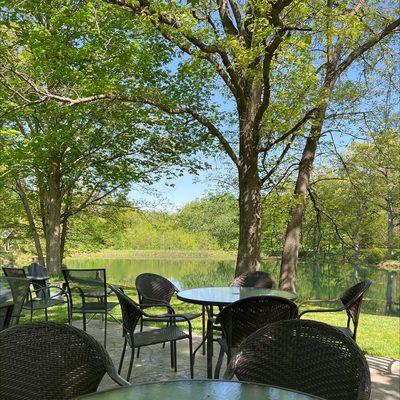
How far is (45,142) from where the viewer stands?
1015cm

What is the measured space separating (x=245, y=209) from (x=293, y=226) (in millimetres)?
2394

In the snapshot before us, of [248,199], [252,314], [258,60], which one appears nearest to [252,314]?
[252,314]

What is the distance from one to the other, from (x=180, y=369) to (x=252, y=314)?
1.30 metres

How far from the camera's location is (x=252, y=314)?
9.00ft

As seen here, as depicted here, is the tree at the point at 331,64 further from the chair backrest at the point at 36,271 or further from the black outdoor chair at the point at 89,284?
the chair backrest at the point at 36,271

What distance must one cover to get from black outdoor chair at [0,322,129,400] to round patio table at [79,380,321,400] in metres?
0.32

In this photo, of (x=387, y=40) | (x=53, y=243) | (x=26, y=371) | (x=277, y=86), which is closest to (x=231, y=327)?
(x=26, y=371)

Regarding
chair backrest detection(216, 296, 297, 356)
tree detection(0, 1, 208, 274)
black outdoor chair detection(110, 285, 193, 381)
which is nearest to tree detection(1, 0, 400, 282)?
tree detection(0, 1, 208, 274)

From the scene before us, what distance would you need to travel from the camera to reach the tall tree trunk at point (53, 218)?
12539 mm

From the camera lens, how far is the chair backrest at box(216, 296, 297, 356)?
2.72 meters

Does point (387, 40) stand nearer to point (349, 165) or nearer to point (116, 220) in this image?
point (349, 165)

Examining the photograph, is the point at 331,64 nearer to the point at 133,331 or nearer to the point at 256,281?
the point at 256,281

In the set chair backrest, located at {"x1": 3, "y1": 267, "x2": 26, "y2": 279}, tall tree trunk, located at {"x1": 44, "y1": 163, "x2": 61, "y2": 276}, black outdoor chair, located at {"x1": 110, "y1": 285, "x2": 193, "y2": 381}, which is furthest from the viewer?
tall tree trunk, located at {"x1": 44, "y1": 163, "x2": 61, "y2": 276}

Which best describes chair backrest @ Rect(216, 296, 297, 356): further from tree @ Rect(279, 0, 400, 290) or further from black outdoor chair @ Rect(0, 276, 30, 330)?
tree @ Rect(279, 0, 400, 290)
